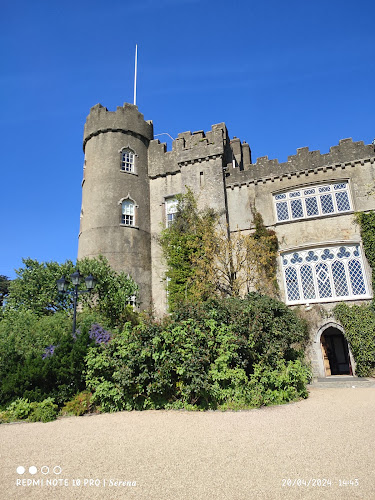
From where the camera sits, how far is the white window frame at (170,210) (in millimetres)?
21062

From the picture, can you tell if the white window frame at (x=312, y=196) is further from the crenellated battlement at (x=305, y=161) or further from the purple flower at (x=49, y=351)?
the purple flower at (x=49, y=351)

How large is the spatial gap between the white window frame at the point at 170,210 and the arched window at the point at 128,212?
2.19 meters

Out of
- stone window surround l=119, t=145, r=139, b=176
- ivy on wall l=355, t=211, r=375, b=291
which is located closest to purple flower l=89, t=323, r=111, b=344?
stone window surround l=119, t=145, r=139, b=176

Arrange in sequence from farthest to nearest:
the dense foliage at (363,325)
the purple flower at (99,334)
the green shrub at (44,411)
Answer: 1. the dense foliage at (363,325)
2. the purple flower at (99,334)
3. the green shrub at (44,411)

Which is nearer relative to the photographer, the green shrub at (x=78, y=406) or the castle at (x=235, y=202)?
the green shrub at (x=78, y=406)

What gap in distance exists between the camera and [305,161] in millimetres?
18656

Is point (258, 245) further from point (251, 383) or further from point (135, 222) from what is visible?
point (251, 383)

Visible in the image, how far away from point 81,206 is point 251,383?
666 inches

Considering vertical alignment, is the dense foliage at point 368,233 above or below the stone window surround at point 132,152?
below

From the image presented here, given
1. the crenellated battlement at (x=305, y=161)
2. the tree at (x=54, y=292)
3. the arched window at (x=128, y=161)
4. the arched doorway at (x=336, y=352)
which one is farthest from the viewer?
the arched window at (x=128, y=161)

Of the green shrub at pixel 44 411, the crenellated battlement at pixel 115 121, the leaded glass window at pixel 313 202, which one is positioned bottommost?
the green shrub at pixel 44 411

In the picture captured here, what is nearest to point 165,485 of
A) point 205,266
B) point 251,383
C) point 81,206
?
point 251,383

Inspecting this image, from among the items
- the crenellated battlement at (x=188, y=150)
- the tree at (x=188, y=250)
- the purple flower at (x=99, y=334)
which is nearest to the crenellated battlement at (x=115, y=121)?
the crenellated battlement at (x=188, y=150)

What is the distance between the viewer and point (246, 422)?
7148mm
